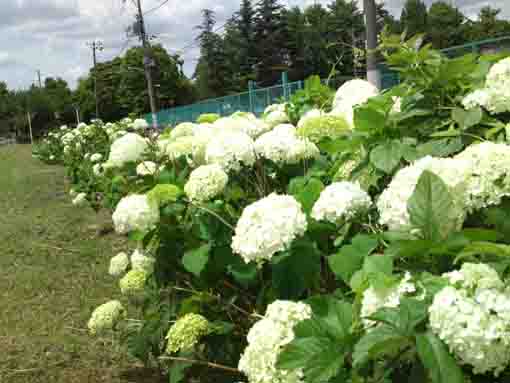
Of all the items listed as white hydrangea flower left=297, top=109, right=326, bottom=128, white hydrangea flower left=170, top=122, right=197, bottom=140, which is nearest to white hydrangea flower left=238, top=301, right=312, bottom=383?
white hydrangea flower left=297, top=109, right=326, bottom=128

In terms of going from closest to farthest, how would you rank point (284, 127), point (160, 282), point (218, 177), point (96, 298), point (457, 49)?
point (218, 177)
point (284, 127)
point (160, 282)
point (96, 298)
point (457, 49)

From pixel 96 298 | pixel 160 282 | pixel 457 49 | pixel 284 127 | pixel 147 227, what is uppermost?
pixel 457 49

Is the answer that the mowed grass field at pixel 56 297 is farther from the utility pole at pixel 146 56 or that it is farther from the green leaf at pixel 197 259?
the utility pole at pixel 146 56

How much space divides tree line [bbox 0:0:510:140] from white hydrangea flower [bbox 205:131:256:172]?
47690mm

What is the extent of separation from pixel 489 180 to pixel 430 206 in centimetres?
17

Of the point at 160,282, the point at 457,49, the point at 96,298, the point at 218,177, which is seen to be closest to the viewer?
the point at 218,177

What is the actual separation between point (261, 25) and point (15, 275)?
168ft

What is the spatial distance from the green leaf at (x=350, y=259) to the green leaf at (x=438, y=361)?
1.47 ft

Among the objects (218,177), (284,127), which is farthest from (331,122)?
(218,177)

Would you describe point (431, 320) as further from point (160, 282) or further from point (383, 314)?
point (160, 282)

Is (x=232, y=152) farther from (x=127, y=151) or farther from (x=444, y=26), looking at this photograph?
(x=444, y=26)

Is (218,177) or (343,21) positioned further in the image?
(343,21)

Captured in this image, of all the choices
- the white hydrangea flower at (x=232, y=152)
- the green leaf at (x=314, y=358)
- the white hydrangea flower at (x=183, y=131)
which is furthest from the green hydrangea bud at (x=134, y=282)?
the green leaf at (x=314, y=358)

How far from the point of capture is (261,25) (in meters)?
53.5
